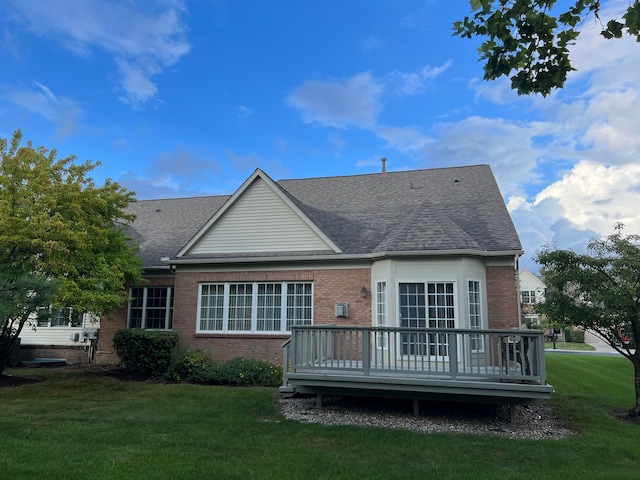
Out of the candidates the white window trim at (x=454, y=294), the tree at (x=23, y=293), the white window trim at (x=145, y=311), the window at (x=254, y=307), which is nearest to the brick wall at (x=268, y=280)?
the window at (x=254, y=307)

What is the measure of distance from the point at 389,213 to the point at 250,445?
10.0 m

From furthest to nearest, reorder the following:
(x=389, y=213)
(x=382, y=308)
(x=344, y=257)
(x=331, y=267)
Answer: (x=389, y=213)
(x=331, y=267)
(x=344, y=257)
(x=382, y=308)

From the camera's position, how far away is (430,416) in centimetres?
914

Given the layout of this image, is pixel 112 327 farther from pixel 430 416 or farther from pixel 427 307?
pixel 430 416

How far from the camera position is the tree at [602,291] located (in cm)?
936

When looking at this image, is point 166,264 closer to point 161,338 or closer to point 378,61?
point 161,338

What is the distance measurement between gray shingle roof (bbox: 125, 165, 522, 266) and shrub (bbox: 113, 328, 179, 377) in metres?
3.25

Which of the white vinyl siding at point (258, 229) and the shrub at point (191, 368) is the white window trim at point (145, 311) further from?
the shrub at point (191, 368)

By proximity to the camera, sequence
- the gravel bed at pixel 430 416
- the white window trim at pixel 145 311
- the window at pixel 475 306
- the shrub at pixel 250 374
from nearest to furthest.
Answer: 1. the gravel bed at pixel 430 416
2. the window at pixel 475 306
3. the shrub at pixel 250 374
4. the white window trim at pixel 145 311

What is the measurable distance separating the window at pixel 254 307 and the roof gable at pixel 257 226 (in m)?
1.21

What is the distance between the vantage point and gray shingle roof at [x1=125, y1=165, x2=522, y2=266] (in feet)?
40.4

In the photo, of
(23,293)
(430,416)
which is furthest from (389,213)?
(23,293)

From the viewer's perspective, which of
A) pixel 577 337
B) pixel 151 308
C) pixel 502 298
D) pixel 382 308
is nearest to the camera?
pixel 502 298

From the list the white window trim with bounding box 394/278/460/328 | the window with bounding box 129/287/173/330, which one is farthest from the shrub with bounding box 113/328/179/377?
the white window trim with bounding box 394/278/460/328
